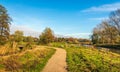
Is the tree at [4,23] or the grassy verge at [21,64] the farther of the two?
the tree at [4,23]

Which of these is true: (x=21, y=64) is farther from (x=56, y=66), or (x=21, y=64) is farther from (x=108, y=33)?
(x=108, y=33)

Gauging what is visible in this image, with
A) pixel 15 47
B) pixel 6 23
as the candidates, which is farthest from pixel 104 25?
pixel 15 47

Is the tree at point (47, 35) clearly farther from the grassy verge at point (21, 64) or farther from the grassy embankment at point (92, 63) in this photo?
the grassy verge at point (21, 64)

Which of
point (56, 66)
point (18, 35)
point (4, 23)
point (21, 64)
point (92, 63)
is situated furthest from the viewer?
point (18, 35)

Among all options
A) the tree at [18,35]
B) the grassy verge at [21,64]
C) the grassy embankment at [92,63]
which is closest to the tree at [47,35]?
the tree at [18,35]

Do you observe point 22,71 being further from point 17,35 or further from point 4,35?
point 17,35

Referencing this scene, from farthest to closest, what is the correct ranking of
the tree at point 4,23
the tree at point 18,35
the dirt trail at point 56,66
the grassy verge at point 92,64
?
the tree at point 18,35, the tree at point 4,23, the grassy verge at point 92,64, the dirt trail at point 56,66

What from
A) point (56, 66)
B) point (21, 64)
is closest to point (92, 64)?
point (56, 66)

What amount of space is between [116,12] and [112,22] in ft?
14.2

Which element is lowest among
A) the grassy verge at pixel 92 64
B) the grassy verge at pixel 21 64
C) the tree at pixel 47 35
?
the grassy verge at pixel 92 64

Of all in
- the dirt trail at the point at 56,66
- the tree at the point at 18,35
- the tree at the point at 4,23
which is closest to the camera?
the dirt trail at the point at 56,66

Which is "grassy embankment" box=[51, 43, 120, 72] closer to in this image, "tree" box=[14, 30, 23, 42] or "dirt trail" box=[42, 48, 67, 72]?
"dirt trail" box=[42, 48, 67, 72]

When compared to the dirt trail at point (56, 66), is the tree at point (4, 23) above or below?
above

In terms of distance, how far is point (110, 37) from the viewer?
91.2 meters
